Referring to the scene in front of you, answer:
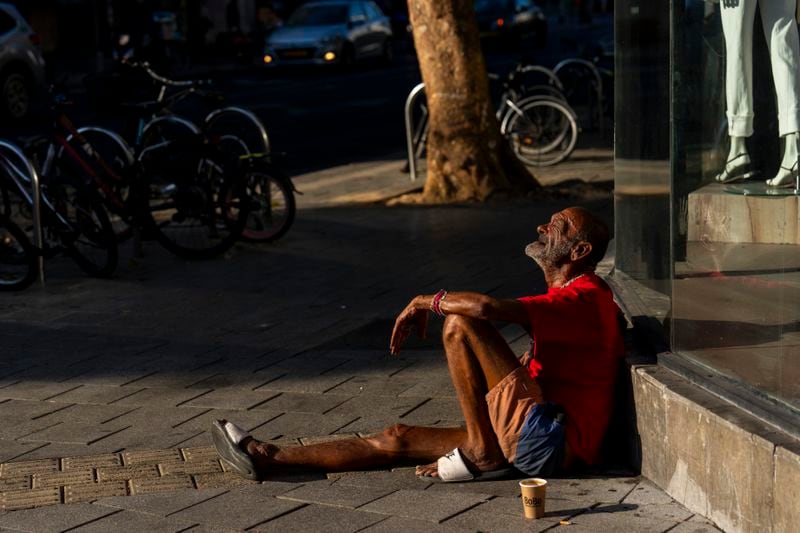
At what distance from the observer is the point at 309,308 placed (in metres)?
8.24

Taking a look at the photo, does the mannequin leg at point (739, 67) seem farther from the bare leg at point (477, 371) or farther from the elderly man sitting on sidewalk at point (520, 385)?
the bare leg at point (477, 371)

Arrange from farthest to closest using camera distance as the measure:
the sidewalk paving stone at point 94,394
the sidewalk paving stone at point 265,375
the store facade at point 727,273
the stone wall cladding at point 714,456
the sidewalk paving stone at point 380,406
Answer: the sidewalk paving stone at point 94,394 → the sidewalk paving stone at point 380,406 → the sidewalk paving stone at point 265,375 → the store facade at point 727,273 → the stone wall cladding at point 714,456

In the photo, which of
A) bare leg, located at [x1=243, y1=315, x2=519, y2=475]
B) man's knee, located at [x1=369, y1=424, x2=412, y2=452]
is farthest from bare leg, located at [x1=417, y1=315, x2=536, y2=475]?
man's knee, located at [x1=369, y1=424, x2=412, y2=452]

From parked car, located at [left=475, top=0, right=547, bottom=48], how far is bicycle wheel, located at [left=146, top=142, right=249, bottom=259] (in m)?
29.3

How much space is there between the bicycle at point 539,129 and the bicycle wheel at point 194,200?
5.10 metres

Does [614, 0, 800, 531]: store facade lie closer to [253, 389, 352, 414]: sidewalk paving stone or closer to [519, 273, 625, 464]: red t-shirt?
[519, 273, 625, 464]: red t-shirt

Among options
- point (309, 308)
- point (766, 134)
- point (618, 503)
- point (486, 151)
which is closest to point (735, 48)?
point (766, 134)

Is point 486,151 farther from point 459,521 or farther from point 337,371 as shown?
point 459,521

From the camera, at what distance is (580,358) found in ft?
16.4

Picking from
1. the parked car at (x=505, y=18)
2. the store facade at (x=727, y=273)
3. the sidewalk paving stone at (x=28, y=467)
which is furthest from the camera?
the parked car at (x=505, y=18)

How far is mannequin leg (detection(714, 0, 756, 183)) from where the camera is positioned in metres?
5.01

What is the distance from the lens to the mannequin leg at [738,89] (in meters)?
5.01

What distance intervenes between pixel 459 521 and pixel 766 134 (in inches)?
68.6

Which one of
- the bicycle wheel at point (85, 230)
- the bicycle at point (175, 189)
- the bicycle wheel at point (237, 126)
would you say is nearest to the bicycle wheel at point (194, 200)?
the bicycle at point (175, 189)
